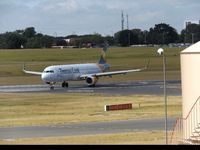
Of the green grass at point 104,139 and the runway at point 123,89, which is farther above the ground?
the green grass at point 104,139

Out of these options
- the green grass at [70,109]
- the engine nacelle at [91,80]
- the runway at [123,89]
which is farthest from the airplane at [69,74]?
the green grass at [70,109]

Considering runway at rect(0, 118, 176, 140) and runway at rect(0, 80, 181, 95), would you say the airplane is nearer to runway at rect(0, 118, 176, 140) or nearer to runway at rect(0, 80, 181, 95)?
runway at rect(0, 80, 181, 95)

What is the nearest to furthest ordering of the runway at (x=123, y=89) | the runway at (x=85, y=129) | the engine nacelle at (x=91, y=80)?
the runway at (x=85, y=129), the runway at (x=123, y=89), the engine nacelle at (x=91, y=80)

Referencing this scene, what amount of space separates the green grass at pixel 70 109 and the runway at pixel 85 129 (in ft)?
8.93

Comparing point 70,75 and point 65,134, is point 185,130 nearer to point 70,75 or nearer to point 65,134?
point 65,134

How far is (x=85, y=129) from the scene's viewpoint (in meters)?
36.2

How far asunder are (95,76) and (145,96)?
27.6 metres

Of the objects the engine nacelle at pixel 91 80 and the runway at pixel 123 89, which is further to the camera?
the engine nacelle at pixel 91 80

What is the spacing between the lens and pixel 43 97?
68.8 metres

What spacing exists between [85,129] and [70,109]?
16.5 meters

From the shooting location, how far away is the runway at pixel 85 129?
33.9 m

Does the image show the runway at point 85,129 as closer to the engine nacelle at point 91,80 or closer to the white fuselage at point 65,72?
the engine nacelle at point 91,80

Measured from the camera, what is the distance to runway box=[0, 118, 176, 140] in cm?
3392

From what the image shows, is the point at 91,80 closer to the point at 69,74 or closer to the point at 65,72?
the point at 69,74
